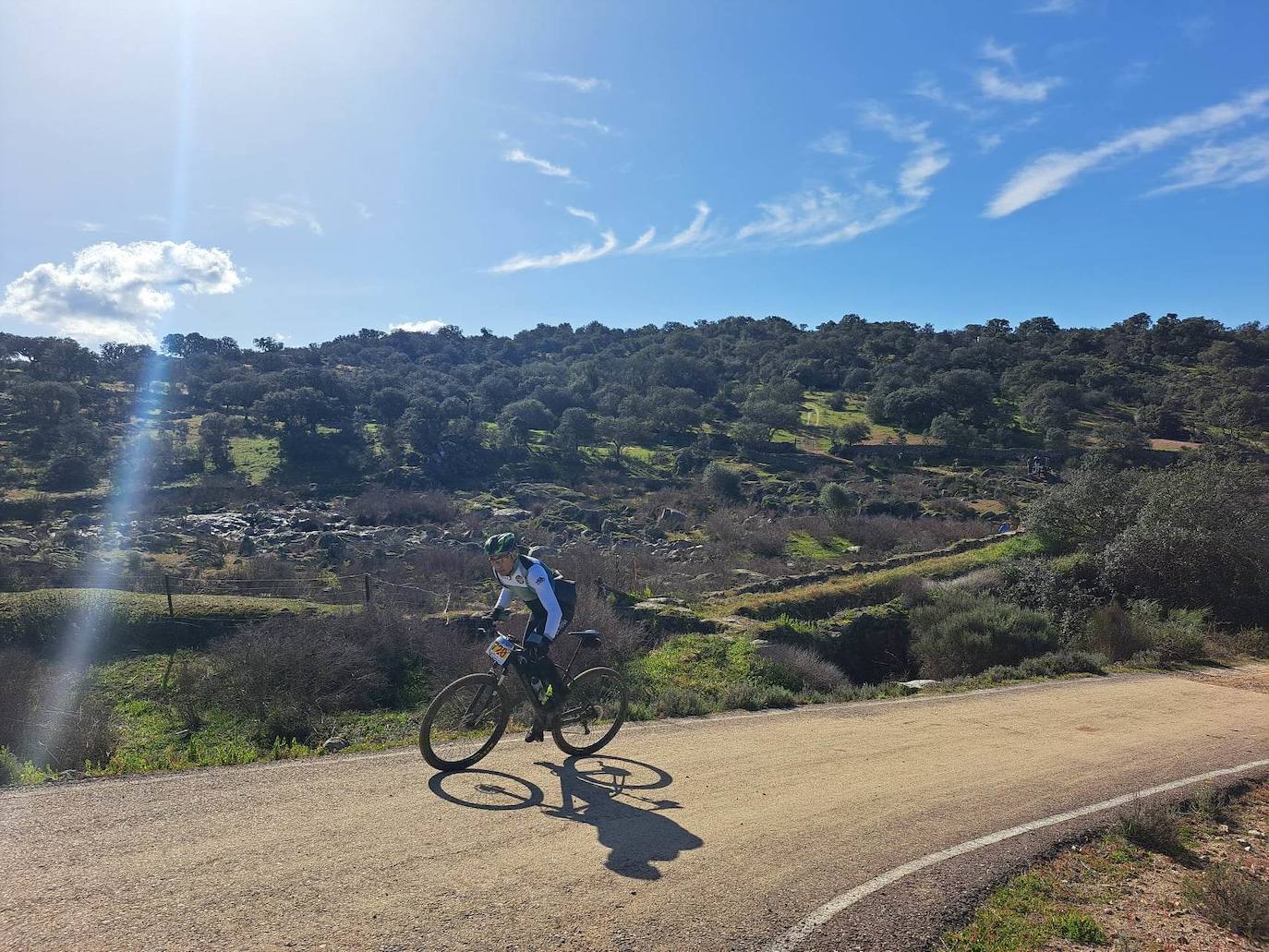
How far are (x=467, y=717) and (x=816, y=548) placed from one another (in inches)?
1175

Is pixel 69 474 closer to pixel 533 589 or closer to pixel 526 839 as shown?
pixel 533 589

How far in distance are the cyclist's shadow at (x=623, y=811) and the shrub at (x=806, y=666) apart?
6658mm

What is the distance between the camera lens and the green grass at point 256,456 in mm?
49812

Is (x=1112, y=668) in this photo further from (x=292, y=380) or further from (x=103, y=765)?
(x=292, y=380)

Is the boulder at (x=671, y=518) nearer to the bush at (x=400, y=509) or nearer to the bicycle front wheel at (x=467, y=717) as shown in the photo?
the bush at (x=400, y=509)

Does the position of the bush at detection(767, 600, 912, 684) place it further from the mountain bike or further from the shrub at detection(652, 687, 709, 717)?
the mountain bike

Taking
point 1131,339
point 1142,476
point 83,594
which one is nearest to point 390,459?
point 83,594

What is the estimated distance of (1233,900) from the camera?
177 inches

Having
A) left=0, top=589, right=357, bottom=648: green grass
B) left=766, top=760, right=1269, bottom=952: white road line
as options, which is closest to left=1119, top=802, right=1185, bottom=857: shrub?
left=766, top=760, right=1269, bottom=952: white road line

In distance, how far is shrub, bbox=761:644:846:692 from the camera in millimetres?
12602

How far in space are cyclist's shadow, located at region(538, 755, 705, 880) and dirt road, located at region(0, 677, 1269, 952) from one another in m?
0.02

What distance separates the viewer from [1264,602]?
688 inches

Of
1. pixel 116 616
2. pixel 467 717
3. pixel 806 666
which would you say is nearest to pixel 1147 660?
pixel 806 666

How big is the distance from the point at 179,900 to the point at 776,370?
97.9m
